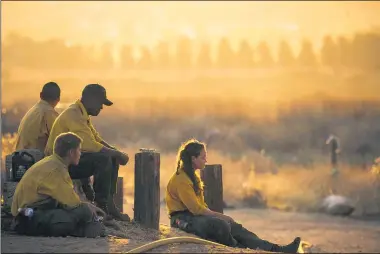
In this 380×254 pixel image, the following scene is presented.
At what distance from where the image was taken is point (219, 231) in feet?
38.5

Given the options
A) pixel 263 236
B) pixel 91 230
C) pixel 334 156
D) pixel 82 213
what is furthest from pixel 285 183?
pixel 82 213

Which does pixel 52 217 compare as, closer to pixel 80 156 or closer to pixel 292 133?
pixel 80 156

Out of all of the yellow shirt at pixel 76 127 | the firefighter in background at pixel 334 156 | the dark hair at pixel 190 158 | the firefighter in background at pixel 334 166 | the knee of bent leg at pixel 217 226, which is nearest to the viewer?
the yellow shirt at pixel 76 127

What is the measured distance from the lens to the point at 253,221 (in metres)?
29.4

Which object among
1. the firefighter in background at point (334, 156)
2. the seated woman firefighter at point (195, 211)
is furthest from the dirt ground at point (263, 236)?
the firefighter in background at point (334, 156)

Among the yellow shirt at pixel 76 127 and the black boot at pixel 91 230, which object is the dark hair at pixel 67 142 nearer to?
the black boot at pixel 91 230

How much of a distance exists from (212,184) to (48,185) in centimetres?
414

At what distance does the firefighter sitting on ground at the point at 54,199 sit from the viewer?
1049cm

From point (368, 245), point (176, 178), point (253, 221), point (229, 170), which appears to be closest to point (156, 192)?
point (176, 178)

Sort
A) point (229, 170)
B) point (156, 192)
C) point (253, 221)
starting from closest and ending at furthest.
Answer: point (156, 192), point (253, 221), point (229, 170)

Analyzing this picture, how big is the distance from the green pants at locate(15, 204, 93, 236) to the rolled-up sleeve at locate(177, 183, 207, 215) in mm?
1570

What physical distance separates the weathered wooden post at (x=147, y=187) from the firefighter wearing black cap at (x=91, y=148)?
22.7 inches

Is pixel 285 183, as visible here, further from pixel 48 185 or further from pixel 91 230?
pixel 48 185

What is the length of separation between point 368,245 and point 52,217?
1564 cm
